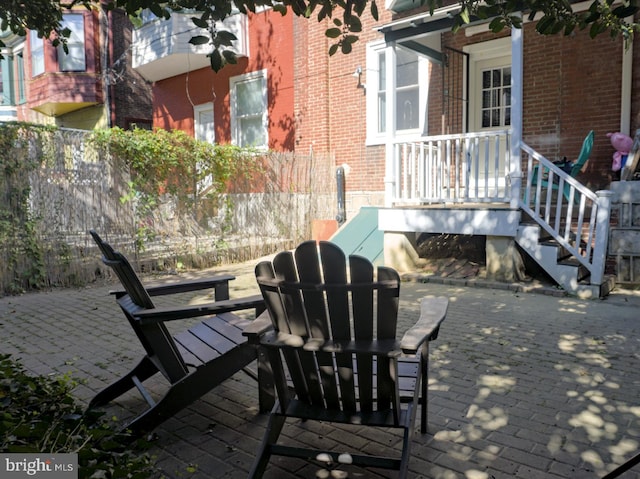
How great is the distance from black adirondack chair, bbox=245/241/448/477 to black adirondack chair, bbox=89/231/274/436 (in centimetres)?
48

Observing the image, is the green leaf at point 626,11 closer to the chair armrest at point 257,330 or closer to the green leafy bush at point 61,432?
the chair armrest at point 257,330

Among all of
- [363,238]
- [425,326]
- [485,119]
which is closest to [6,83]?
[363,238]

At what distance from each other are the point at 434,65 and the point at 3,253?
791cm

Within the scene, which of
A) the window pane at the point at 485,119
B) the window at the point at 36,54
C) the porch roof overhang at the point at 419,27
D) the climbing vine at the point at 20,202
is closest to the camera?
the climbing vine at the point at 20,202

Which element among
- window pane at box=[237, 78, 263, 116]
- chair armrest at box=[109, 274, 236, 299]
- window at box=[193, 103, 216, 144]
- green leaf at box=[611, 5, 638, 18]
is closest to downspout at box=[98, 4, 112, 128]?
window at box=[193, 103, 216, 144]

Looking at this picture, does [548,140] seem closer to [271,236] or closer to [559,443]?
[271,236]

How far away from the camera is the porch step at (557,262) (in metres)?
6.48

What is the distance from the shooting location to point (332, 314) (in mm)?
2293

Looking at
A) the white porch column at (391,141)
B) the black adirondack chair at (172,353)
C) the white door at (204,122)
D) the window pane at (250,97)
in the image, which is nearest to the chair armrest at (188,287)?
the black adirondack chair at (172,353)

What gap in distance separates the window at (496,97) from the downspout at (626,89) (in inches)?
74.8

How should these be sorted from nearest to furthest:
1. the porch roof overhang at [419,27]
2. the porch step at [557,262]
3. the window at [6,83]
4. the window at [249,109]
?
1. the porch step at [557,262]
2. the porch roof overhang at [419,27]
3. the window at [249,109]
4. the window at [6,83]

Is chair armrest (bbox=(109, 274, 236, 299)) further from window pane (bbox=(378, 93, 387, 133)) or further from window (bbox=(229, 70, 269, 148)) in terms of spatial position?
window (bbox=(229, 70, 269, 148))

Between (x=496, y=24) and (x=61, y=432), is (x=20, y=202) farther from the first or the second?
(x=496, y=24)

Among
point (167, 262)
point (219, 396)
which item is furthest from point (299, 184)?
point (219, 396)
